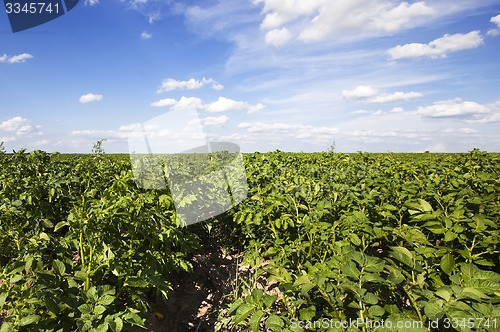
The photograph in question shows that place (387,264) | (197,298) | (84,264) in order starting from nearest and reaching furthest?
(387,264) < (84,264) < (197,298)

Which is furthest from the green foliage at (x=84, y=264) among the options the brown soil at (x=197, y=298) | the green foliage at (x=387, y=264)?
the green foliage at (x=387, y=264)

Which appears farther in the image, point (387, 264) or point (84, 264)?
point (84, 264)

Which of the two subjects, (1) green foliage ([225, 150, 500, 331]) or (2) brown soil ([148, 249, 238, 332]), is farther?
(2) brown soil ([148, 249, 238, 332])

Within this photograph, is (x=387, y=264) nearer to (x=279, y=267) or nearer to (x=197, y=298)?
(x=279, y=267)

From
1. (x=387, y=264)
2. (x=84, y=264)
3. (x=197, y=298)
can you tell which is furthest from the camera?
(x=197, y=298)

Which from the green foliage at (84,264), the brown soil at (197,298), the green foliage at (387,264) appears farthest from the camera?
the brown soil at (197,298)

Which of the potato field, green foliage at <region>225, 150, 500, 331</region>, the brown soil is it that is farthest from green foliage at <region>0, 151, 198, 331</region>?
green foliage at <region>225, 150, 500, 331</region>

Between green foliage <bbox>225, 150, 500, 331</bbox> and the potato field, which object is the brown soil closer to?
the potato field

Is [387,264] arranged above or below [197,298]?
above

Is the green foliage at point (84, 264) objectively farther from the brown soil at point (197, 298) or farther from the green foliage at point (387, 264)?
the green foliage at point (387, 264)

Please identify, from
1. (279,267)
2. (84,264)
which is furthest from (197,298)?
(279,267)

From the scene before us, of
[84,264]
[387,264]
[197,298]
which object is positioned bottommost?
[197,298]

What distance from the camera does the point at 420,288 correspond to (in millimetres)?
1433

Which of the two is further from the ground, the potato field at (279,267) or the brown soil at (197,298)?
the potato field at (279,267)
